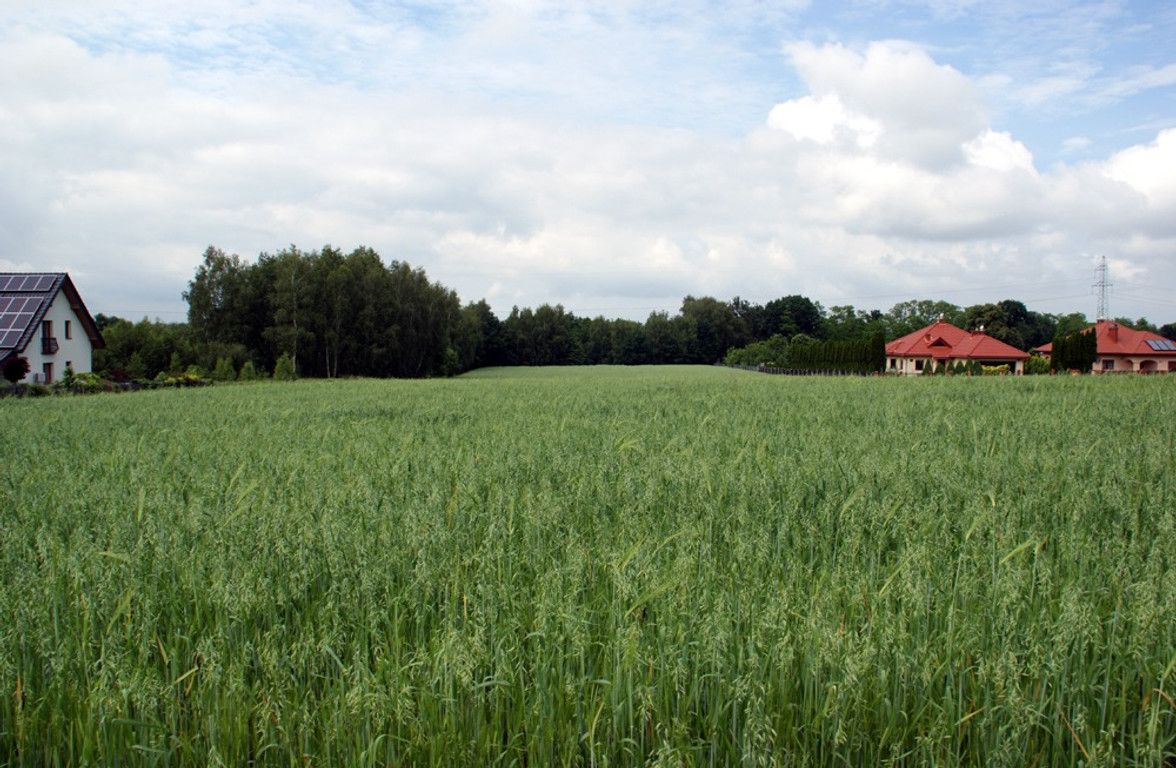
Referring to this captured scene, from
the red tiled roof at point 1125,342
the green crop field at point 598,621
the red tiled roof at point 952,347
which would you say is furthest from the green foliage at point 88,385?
the red tiled roof at point 1125,342

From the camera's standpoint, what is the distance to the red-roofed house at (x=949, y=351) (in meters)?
73.9

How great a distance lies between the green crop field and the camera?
2.46 meters

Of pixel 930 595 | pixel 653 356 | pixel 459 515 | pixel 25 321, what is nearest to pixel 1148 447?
pixel 930 595

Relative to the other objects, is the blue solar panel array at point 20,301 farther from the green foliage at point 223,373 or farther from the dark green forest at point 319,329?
the green foliage at point 223,373

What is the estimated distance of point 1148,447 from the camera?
7160 mm

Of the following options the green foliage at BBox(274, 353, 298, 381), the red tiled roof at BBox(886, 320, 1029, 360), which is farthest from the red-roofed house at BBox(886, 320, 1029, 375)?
the green foliage at BBox(274, 353, 298, 381)

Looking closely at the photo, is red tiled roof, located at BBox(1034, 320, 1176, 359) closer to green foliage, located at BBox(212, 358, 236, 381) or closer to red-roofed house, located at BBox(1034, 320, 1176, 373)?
red-roofed house, located at BBox(1034, 320, 1176, 373)

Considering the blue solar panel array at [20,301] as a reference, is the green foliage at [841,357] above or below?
below

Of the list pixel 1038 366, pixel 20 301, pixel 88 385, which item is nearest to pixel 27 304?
pixel 20 301

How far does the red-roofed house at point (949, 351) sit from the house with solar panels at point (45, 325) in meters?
67.1

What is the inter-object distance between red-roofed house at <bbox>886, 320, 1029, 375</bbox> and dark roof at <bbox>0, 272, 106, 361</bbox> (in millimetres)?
67267

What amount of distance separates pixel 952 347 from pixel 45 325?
3023 inches

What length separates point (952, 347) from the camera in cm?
7688

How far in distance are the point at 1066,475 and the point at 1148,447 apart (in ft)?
6.55
